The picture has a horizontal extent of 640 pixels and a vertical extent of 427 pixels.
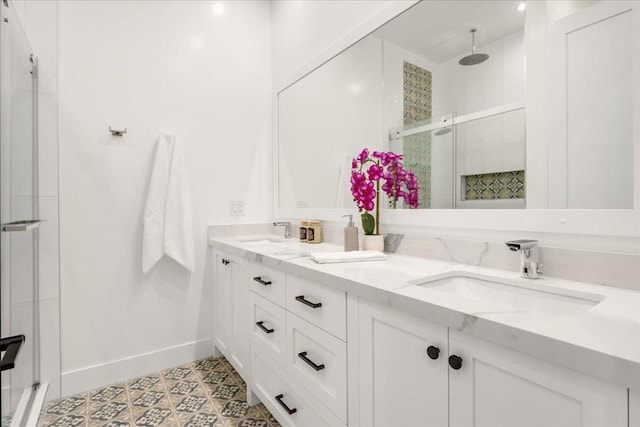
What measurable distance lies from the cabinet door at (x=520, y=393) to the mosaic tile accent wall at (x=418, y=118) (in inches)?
31.8

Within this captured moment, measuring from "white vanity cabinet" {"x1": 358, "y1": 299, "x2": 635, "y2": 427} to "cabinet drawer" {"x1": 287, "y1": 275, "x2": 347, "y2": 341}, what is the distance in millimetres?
91

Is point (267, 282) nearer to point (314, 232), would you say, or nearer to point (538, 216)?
point (314, 232)

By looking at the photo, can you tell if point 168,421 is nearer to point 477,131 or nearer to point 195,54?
point 477,131

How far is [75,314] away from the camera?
1.83 metres

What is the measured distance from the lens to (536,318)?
0.62 metres

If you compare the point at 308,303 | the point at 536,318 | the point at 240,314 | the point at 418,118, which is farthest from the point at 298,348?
the point at 418,118

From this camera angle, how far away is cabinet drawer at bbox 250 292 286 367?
1.36 metres

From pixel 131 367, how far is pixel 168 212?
92 centimetres

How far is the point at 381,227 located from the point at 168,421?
133 cm

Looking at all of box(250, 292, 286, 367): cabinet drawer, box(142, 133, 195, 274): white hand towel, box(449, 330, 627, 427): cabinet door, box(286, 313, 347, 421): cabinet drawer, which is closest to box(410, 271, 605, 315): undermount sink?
box(449, 330, 627, 427): cabinet door

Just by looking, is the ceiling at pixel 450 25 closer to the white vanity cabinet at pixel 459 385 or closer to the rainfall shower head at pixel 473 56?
the rainfall shower head at pixel 473 56

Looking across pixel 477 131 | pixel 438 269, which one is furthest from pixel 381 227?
pixel 477 131

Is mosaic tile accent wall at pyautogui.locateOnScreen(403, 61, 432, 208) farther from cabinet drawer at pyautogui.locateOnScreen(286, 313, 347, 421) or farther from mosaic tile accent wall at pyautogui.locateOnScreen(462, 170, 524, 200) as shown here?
cabinet drawer at pyautogui.locateOnScreen(286, 313, 347, 421)

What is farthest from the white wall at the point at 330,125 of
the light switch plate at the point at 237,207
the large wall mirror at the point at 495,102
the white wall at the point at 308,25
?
the light switch plate at the point at 237,207
